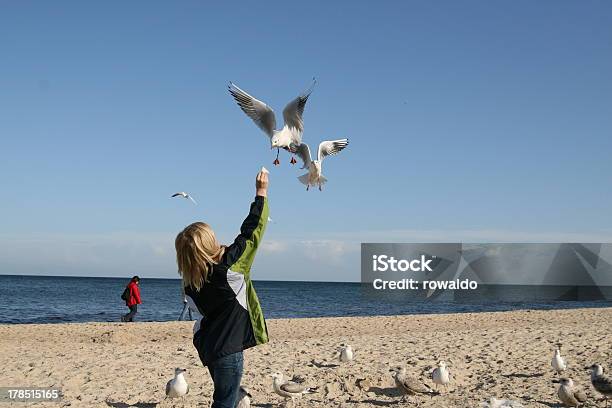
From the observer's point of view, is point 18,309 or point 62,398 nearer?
point 62,398

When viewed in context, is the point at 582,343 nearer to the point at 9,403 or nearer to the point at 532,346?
the point at 532,346

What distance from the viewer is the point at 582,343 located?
9.94m

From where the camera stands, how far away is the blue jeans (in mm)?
3207

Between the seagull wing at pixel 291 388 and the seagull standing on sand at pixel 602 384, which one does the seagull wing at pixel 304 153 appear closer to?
the seagull wing at pixel 291 388

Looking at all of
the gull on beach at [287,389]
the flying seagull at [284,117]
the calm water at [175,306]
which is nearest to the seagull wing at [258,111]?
the flying seagull at [284,117]

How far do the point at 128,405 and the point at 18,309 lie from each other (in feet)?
101

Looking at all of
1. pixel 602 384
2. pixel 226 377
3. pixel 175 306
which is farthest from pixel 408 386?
pixel 175 306

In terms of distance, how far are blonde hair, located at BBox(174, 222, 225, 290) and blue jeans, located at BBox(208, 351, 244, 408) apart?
0.39m

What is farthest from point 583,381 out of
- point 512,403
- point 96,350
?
point 96,350

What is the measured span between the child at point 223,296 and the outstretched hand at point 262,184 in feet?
0.47

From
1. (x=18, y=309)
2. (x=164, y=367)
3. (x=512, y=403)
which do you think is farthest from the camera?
(x=18, y=309)

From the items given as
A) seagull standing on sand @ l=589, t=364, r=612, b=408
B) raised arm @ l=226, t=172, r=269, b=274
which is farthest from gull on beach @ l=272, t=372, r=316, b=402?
raised arm @ l=226, t=172, r=269, b=274

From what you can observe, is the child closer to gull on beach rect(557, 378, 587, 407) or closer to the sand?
the sand

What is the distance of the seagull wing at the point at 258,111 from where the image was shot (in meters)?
7.45
